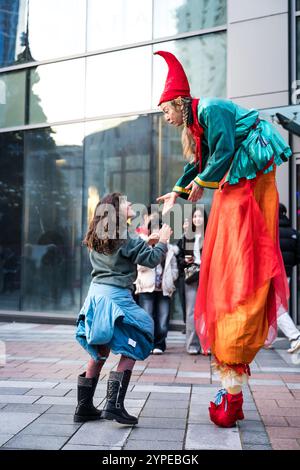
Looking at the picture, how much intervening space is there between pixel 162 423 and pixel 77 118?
8.19m

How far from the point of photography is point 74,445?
298 centimetres

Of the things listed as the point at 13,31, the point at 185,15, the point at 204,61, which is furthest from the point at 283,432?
the point at 13,31

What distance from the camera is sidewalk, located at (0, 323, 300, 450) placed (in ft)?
10.1

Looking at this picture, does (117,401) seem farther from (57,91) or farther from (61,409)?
(57,91)

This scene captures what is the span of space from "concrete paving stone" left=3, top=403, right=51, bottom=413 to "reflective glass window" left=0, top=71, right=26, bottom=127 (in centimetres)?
830

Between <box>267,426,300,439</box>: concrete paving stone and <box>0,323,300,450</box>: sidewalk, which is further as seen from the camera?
<box>267,426,300,439</box>: concrete paving stone

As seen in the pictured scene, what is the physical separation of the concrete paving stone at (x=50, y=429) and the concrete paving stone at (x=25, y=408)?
1.08 feet

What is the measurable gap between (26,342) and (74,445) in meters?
5.09

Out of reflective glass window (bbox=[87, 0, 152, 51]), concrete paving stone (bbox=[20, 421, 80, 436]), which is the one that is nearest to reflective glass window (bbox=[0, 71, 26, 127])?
reflective glass window (bbox=[87, 0, 152, 51])

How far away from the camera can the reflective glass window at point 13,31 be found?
11.4 metres

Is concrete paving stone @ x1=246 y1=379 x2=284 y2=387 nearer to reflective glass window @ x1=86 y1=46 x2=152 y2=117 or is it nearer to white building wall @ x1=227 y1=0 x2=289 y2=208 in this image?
white building wall @ x1=227 y1=0 x2=289 y2=208

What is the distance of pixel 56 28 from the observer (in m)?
11.1

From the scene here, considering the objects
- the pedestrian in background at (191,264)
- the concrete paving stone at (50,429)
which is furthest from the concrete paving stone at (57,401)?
the pedestrian in background at (191,264)
